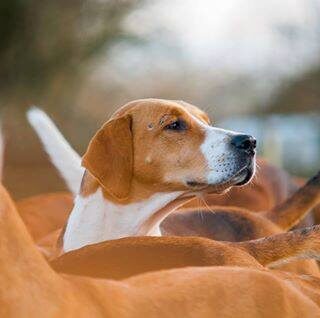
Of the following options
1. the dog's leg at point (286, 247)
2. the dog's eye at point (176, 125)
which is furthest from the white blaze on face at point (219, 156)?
the dog's leg at point (286, 247)

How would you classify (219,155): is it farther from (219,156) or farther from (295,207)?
(295,207)

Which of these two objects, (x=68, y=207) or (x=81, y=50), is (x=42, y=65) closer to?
(x=81, y=50)

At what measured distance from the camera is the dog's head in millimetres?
5570

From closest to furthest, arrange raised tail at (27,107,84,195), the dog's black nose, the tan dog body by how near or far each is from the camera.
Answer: the tan dog body → the dog's black nose → raised tail at (27,107,84,195)

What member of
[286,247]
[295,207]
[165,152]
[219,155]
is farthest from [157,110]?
[286,247]

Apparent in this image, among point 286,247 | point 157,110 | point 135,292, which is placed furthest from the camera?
point 157,110

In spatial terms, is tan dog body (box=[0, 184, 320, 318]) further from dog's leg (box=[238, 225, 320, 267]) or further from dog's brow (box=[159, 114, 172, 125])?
dog's brow (box=[159, 114, 172, 125])

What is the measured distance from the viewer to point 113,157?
5.74 m

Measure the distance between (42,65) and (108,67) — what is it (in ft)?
6.53

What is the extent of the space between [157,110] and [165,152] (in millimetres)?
180

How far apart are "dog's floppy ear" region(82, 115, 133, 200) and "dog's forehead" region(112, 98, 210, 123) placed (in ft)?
0.17

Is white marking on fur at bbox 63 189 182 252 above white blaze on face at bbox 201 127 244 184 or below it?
below

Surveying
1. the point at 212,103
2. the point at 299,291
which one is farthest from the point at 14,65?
the point at 299,291

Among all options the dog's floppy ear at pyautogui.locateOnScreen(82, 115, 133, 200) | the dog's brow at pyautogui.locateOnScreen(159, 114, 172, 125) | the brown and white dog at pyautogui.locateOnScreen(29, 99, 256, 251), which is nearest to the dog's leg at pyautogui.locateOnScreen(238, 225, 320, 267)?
the brown and white dog at pyautogui.locateOnScreen(29, 99, 256, 251)
